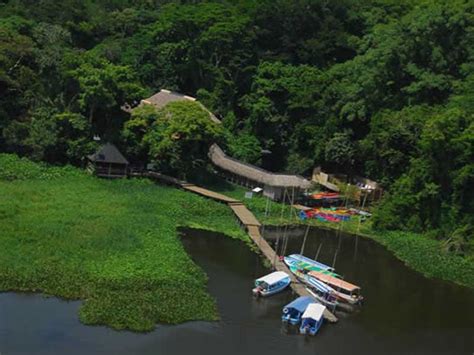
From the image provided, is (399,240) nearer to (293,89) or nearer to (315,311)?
(315,311)

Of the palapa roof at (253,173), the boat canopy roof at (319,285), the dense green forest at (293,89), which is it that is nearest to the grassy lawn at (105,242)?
the dense green forest at (293,89)

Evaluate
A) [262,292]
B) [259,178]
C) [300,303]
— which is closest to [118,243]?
[262,292]

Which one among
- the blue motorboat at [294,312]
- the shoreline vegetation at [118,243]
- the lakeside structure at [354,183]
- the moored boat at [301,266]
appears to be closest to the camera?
the shoreline vegetation at [118,243]

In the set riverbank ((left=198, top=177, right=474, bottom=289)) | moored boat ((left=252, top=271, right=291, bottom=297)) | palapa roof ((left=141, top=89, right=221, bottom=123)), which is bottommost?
moored boat ((left=252, top=271, right=291, bottom=297))

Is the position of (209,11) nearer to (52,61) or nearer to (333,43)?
(333,43)

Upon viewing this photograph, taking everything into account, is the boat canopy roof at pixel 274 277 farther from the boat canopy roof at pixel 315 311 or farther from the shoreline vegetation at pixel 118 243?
the boat canopy roof at pixel 315 311

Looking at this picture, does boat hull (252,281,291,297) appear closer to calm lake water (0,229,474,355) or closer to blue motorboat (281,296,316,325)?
calm lake water (0,229,474,355)

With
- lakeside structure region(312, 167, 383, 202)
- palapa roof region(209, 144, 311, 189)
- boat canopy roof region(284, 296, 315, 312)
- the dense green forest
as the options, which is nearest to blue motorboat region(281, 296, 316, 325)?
boat canopy roof region(284, 296, 315, 312)
